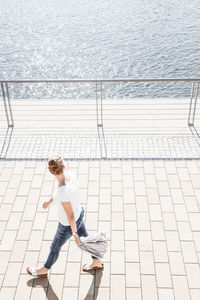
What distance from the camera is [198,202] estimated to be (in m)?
5.59

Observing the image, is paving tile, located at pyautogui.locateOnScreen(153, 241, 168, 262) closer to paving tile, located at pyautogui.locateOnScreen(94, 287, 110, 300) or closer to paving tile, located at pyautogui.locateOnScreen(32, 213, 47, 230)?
paving tile, located at pyautogui.locateOnScreen(94, 287, 110, 300)

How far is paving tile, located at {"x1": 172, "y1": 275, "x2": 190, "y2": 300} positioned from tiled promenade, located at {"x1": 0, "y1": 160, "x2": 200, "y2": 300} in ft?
0.04

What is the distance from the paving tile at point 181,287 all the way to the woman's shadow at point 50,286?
95 centimetres

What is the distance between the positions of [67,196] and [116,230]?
168 centimetres

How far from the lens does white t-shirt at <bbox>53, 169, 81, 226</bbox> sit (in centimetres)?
372

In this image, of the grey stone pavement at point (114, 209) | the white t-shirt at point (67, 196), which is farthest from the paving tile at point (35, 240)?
the white t-shirt at point (67, 196)

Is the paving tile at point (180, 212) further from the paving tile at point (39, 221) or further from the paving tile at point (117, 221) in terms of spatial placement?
the paving tile at point (39, 221)

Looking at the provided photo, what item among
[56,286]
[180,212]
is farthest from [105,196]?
[56,286]

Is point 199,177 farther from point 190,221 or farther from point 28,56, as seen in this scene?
point 28,56

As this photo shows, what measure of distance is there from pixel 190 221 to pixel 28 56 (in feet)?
58.8

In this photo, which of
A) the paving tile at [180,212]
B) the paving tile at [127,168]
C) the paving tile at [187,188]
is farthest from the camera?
the paving tile at [127,168]

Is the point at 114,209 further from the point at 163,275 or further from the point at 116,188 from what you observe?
the point at 163,275

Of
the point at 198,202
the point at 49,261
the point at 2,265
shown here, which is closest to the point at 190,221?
the point at 198,202

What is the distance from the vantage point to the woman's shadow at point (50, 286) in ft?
13.9
